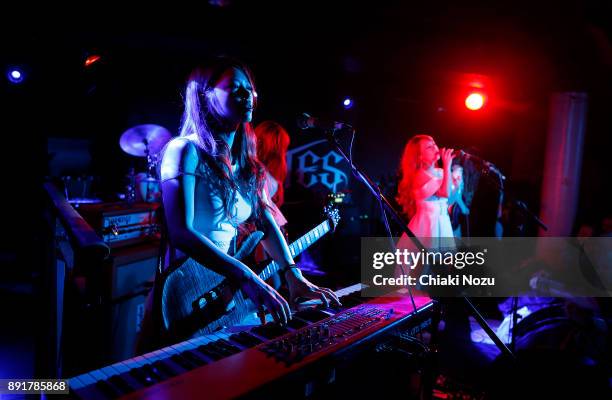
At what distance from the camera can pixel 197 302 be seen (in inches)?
60.4

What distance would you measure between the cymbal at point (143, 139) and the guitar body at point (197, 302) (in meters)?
3.77

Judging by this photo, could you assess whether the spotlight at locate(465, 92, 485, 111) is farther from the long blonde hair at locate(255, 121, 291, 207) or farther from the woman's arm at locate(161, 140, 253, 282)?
the woman's arm at locate(161, 140, 253, 282)

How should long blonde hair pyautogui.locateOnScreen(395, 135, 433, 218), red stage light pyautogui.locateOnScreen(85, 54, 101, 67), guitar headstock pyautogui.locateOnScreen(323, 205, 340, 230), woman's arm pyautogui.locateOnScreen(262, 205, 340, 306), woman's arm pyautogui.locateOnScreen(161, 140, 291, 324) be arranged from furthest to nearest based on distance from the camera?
long blonde hair pyautogui.locateOnScreen(395, 135, 433, 218)
red stage light pyautogui.locateOnScreen(85, 54, 101, 67)
guitar headstock pyautogui.locateOnScreen(323, 205, 340, 230)
woman's arm pyautogui.locateOnScreen(262, 205, 340, 306)
woman's arm pyautogui.locateOnScreen(161, 140, 291, 324)

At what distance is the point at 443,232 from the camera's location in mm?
4738

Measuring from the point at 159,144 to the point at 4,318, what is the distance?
8.77ft

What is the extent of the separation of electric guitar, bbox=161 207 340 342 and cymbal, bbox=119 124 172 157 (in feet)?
12.4

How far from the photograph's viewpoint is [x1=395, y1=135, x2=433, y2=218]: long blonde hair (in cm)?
474

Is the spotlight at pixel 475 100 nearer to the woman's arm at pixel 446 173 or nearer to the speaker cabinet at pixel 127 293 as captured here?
the woman's arm at pixel 446 173

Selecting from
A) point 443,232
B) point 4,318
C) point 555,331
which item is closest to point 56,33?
point 4,318

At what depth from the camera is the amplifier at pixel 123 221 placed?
3318 mm

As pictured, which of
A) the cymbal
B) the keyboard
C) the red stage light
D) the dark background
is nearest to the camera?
the keyboard

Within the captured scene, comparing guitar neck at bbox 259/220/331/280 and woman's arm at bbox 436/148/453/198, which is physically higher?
woman's arm at bbox 436/148/453/198

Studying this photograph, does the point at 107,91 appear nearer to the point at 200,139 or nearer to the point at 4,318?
the point at 4,318

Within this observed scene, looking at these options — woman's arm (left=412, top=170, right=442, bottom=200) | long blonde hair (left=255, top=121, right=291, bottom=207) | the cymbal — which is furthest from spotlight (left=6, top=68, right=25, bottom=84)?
woman's arm (left=412, top=170, right=442, bottom=200)
